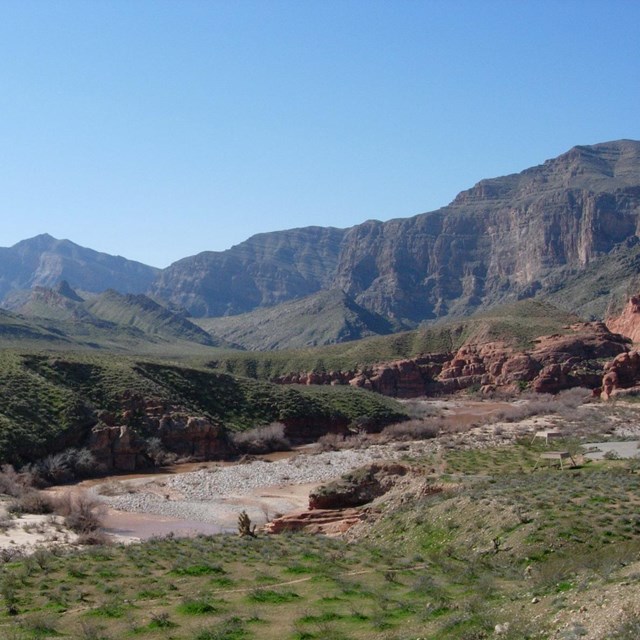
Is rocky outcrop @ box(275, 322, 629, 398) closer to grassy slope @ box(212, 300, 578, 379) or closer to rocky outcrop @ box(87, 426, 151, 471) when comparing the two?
grassy slope @ box(212, 300, 578, 379)

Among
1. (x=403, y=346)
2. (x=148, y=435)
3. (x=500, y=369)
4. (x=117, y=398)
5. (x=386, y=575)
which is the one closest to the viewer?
(x=386, y=575)

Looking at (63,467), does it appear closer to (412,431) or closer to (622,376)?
(412,431)

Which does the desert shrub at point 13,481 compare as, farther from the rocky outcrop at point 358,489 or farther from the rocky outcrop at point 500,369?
the rocky outcrop at point 500,369

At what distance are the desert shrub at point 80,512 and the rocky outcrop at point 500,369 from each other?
64204 mm

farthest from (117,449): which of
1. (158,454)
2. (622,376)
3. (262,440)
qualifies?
(622,376)

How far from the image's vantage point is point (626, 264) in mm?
166750

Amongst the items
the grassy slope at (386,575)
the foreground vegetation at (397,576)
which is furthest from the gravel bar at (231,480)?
the grassy slope at (386,575)

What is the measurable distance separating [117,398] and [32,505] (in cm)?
2456

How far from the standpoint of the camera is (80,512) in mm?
31703

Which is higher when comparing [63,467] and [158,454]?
[63,467]

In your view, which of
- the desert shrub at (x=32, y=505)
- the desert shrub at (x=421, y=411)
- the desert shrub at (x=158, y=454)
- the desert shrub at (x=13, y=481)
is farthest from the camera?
the desert shrub at (x=421, y=411)

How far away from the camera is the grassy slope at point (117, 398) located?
165 ft

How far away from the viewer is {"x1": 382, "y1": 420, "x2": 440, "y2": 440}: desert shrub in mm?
62031

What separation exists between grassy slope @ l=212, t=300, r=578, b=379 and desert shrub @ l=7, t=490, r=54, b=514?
6484 cm
